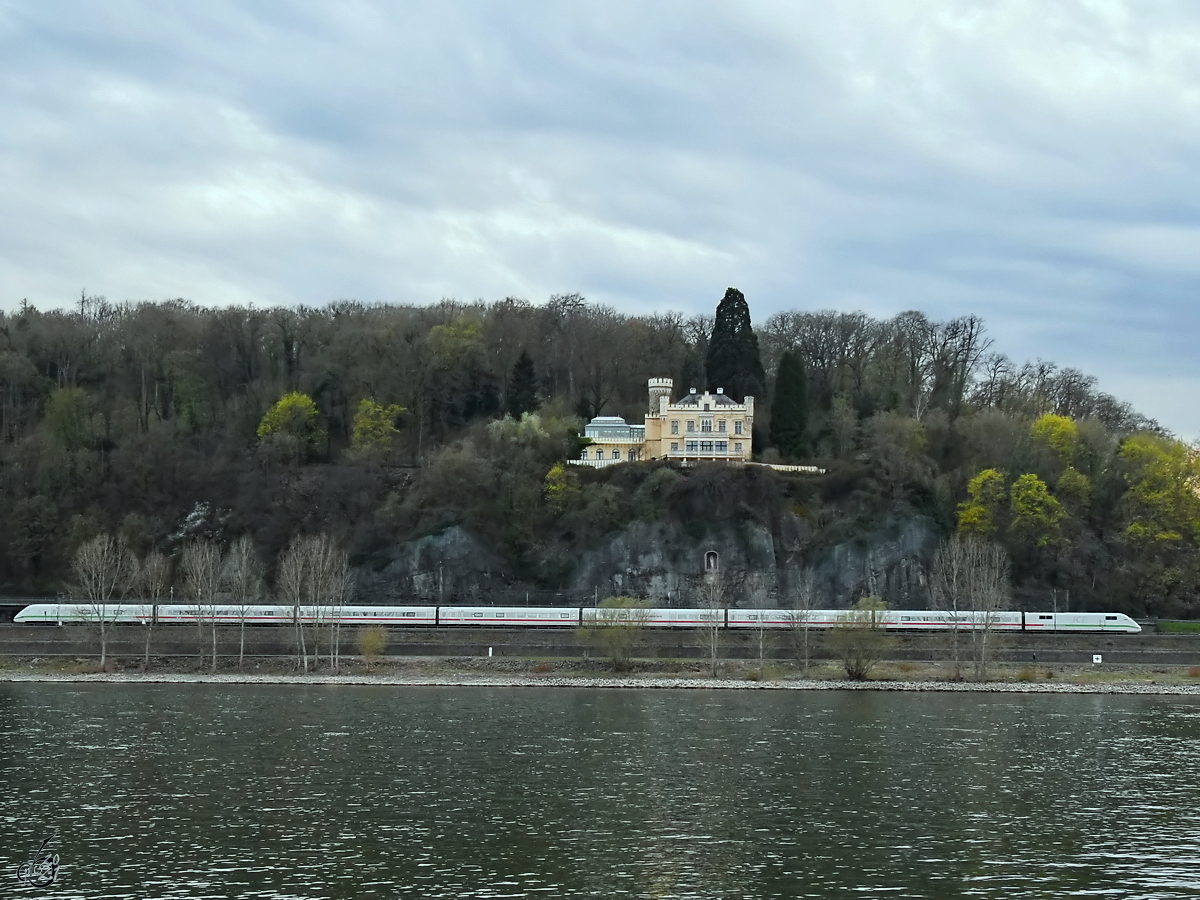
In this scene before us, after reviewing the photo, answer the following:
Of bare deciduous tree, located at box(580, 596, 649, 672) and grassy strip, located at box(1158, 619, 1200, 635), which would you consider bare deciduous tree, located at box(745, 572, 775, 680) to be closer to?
bare deciduous tree, located at box(580, 596, 649, 672)

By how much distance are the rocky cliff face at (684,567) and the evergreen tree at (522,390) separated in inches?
604

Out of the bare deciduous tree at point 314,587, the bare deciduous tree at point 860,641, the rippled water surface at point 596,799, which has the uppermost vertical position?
the bare deciduous tree at point 314,587

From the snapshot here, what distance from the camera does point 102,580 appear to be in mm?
70625

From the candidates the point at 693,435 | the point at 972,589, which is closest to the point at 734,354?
the point at 693,435

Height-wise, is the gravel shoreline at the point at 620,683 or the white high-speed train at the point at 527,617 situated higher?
the white high-speed train at the point at 527,617

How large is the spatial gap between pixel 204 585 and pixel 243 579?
2.07 meters

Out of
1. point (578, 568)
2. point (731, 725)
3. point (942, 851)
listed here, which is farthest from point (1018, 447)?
point (942, 851)

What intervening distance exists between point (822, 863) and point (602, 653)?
43.6m

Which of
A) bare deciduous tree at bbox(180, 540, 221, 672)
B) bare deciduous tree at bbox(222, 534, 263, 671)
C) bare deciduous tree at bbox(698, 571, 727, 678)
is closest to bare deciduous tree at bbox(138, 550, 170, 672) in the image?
bare deciduous tree at bbox(180, 540, 221, 672)

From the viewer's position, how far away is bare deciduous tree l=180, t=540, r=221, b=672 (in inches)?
2785

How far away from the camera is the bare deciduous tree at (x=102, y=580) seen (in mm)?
71688

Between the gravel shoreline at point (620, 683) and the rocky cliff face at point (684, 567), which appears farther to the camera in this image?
the rocky cliff face at point (684, 567)
